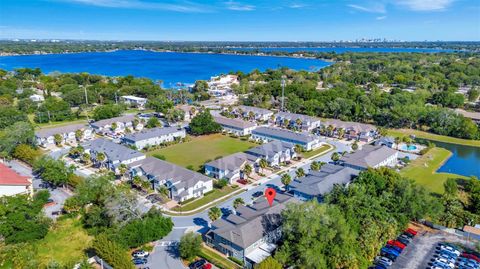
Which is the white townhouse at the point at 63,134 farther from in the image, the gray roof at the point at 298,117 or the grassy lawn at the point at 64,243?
the gray roof at the point at 298,117

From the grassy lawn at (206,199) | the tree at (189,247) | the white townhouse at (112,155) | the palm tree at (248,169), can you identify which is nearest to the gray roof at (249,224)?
the tree at (189,247)

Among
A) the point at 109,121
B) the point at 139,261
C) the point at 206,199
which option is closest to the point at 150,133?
the point at 109,121

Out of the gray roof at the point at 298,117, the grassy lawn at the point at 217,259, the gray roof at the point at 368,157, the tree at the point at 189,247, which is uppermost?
the gray roof at the point at 298,117

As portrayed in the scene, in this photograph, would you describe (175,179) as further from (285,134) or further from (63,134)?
(63,134)

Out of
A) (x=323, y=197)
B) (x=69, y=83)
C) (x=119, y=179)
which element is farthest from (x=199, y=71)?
(x=323, y=197)

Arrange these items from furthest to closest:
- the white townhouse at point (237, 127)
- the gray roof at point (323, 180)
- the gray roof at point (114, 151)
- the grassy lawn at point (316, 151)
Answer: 1. the white townhouse at point (237, 127)
2. the grassy lawn at point (316, 151)
3. the gray roof at point (114, 151)
4. the gray roof at point (323, 180)

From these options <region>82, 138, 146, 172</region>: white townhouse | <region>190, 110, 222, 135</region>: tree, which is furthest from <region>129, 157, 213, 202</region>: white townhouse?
<region>190, 110, 222, 135</region>: tree

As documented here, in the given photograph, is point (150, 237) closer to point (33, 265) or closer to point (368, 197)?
point (33, 265)
